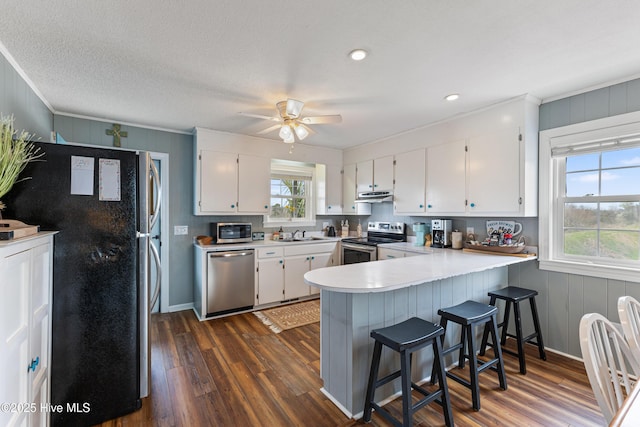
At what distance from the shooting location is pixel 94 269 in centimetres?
183

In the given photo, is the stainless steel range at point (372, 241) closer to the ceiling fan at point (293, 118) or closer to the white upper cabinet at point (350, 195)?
the white upper cabinet at point (350, 195)

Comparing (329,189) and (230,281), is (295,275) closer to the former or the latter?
(230,281)

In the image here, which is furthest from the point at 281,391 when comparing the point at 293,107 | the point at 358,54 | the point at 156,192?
the point at 358,54

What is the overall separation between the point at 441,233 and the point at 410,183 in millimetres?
749

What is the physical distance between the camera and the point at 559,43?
1855mm

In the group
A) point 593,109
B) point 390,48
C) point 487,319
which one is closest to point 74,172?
point 390,48

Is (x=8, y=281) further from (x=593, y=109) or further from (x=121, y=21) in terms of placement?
(x=593, y=109)

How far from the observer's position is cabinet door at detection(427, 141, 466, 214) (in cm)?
324

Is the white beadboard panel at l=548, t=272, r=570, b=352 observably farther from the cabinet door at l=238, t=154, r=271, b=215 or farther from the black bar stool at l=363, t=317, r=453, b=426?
the cabinet door at l=238, t=154, r=271, b=215

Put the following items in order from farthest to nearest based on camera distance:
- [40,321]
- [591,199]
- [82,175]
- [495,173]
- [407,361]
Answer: [495,173] → [591,199] → [82,175] → [407,361] → [40,321]

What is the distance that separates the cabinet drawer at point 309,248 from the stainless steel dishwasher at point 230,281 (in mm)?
551

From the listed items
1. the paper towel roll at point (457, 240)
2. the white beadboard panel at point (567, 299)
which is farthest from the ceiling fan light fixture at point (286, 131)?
the white beadboard panel at point (567, 299)

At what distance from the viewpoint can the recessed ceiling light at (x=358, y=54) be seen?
6.33 feet

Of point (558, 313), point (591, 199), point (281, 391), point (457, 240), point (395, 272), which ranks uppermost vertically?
point (591, 199)
